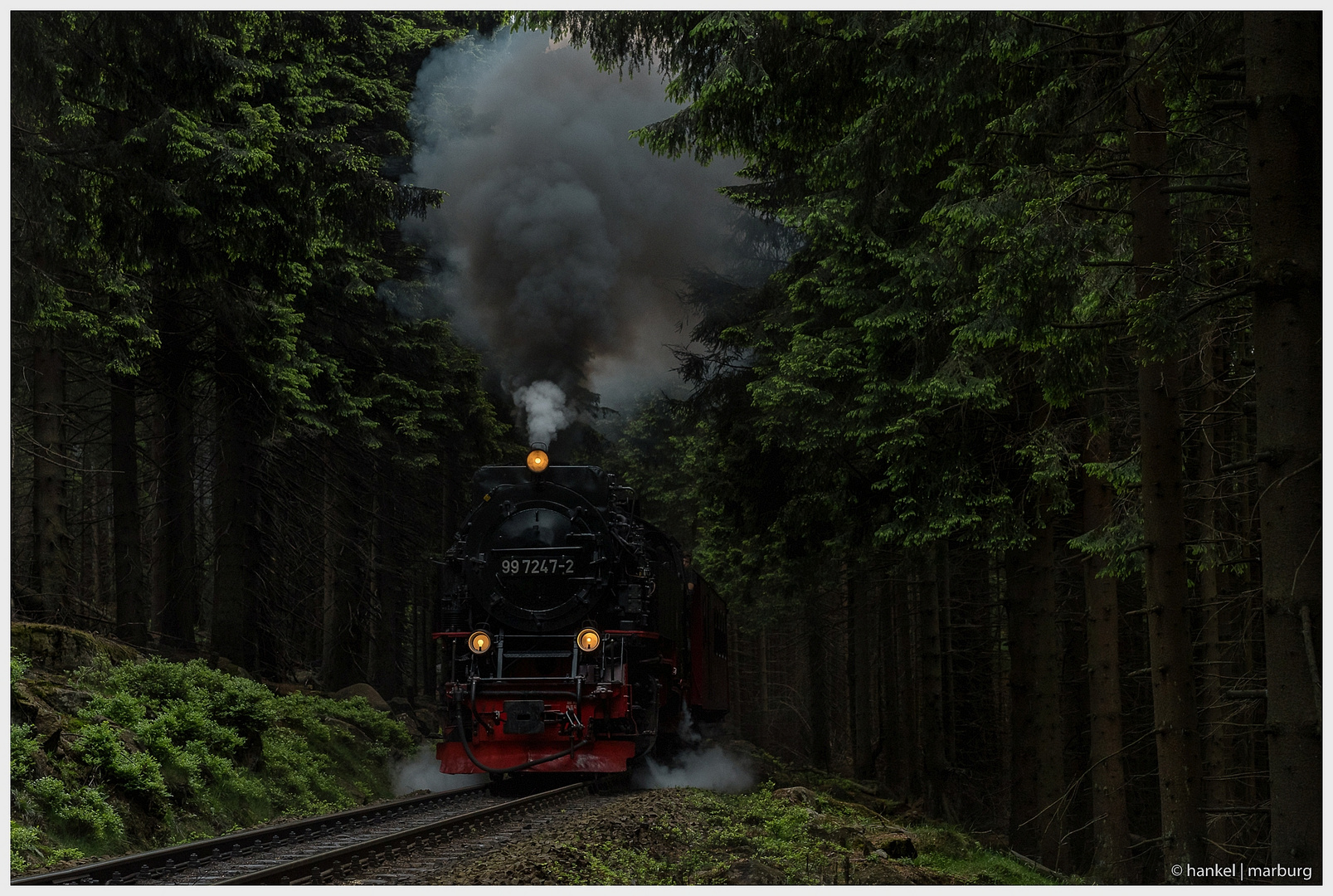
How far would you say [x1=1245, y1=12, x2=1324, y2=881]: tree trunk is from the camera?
529 centimetres

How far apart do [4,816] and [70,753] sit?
314cm

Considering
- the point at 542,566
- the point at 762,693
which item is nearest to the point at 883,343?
the point at 542,566

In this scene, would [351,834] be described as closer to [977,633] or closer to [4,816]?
[4,816]

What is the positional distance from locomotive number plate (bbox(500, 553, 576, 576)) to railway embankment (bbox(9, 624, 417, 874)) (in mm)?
3449

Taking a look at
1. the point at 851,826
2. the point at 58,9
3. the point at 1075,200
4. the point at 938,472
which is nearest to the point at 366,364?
the point at 58,9

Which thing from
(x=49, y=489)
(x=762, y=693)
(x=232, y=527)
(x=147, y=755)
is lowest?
(x=762, y=693)

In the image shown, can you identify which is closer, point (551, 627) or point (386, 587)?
point (551, 627)

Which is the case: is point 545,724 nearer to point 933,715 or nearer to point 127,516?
point 933,715

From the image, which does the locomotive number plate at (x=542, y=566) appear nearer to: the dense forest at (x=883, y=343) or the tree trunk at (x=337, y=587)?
the dense forest at (x=883, y=343)

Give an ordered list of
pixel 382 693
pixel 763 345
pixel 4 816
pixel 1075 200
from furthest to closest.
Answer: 1. pixel 382 693
2. pixel 763 345
3. pixel 1075 200
4. pixel 4 816

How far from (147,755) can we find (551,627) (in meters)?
4.91

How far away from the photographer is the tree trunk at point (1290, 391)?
5.29 meters

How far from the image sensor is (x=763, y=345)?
51.4ft

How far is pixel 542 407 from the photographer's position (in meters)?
16.8
